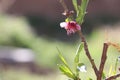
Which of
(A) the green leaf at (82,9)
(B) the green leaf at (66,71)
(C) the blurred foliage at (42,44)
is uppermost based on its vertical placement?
(C) the blurred foliage at (42,44)

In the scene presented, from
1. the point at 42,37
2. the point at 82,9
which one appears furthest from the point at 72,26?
the point at 42,37

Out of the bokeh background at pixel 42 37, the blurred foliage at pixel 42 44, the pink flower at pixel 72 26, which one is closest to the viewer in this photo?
the pink flower at pixel 72 26

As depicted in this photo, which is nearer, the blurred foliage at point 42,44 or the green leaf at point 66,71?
the green leaf at point 66,71

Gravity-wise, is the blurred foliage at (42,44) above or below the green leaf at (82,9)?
above

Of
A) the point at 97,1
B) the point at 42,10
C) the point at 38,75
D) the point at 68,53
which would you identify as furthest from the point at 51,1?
the point at 38,75

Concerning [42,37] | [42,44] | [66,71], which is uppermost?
[42,37]

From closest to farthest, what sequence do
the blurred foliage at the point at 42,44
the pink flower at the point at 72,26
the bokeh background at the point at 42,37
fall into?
the pink flower at the point at 72,26
the bokeh background at the point at 42,37
the blurred foliage at the point at 42,44

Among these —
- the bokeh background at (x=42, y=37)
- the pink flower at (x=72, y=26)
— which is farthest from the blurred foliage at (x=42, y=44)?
the pink flower at (x=72, y=26)

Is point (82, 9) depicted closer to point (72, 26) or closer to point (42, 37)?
point (72, 26)

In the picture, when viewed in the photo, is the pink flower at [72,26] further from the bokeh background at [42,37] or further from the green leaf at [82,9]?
the bokeh background at [42,37]
